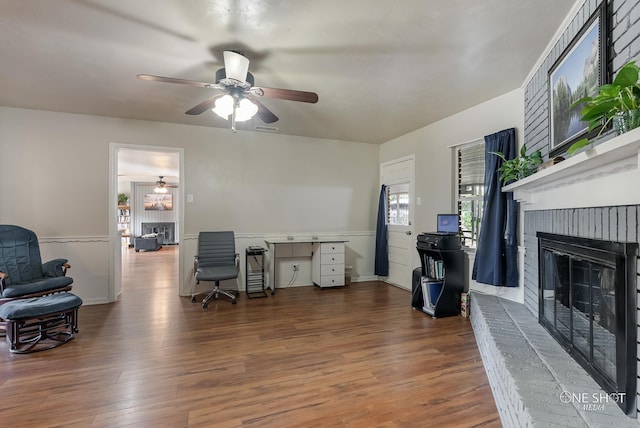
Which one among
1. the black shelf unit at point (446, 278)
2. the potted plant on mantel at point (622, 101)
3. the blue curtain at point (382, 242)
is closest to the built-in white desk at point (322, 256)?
the blue curtain at point (382, 242)

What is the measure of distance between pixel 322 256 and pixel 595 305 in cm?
359

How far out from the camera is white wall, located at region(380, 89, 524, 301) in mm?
3283

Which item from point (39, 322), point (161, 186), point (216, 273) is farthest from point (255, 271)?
point (161, 186)

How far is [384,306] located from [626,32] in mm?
3345

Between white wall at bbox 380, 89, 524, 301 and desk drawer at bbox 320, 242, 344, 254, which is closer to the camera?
white wall at bbox 380, 89, 524, 301

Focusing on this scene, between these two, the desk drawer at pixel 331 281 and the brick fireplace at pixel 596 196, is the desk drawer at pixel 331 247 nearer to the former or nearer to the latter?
the desk drawer at pixel 331 281

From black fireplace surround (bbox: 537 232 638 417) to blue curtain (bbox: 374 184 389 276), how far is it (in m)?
3.00

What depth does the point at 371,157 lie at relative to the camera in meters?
5.68

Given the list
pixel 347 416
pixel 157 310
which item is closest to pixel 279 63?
pixel 347 416

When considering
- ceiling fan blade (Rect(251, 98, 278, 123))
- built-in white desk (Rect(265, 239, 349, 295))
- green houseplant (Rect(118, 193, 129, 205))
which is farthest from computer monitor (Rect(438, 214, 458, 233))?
green houseplant (Rect(118, 193, 129, 205))

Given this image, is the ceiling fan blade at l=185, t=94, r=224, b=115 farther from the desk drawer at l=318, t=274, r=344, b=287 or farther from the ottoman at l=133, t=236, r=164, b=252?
the ottoman at l=133, t=236, r=164, b=252

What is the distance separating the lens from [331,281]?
16.4ft

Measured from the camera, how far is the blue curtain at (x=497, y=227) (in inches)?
124

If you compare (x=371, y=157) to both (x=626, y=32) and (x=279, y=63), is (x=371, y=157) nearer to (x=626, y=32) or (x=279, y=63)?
(x=279, y=63)
